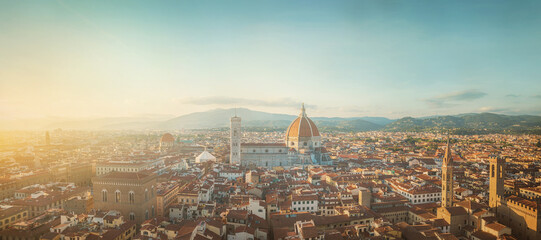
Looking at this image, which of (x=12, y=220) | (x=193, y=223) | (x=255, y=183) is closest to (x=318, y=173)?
(x=255, y=183)

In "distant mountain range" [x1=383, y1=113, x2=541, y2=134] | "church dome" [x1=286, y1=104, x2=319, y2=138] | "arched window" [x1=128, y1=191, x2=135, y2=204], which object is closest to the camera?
"arched window" [x1=128, y1=191, x2=135, y2=204]

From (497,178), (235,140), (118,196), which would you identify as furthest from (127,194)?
(497,178)

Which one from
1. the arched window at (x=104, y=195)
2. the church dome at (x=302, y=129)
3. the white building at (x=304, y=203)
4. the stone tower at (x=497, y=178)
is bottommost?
the white building at (x=304, y=203)

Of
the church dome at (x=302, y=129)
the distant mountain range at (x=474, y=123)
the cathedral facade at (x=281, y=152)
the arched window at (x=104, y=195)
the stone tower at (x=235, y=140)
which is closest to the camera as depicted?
the arched window at (x=104, y=195)

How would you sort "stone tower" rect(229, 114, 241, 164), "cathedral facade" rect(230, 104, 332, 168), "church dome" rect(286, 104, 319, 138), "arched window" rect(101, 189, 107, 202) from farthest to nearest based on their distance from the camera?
1. "church dome" rect(286, 104, 319, 138)
2. "cathedral facade" rect(230, 104, 332, 168)
3. "stone tower" rect(229, 114, 241, 164)
4. "arched window" rect(101, 189, 107, 202)

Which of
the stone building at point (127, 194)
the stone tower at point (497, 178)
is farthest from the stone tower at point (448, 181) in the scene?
the stone building at point (127, 194)

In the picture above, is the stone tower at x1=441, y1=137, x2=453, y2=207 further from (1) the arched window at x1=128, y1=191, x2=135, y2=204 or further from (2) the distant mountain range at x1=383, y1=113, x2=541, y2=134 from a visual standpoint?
(2) the distant mountain range at x1=383, y1=113, x2=541, y2=134

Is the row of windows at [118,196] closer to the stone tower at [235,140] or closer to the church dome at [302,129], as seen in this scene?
the stone tower at [235,140]

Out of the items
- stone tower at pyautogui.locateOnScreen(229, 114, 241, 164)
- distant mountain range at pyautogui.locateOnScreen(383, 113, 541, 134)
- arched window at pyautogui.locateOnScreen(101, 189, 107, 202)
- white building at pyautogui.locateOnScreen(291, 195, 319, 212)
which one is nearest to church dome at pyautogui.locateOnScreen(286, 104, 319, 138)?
stone tower at pyautogui.locateOnScreen(229, 114, 241, 164)

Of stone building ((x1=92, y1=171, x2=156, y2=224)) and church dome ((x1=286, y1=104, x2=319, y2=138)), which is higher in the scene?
church dome ((x1=286, y1=104, x2=319, y2=138))
